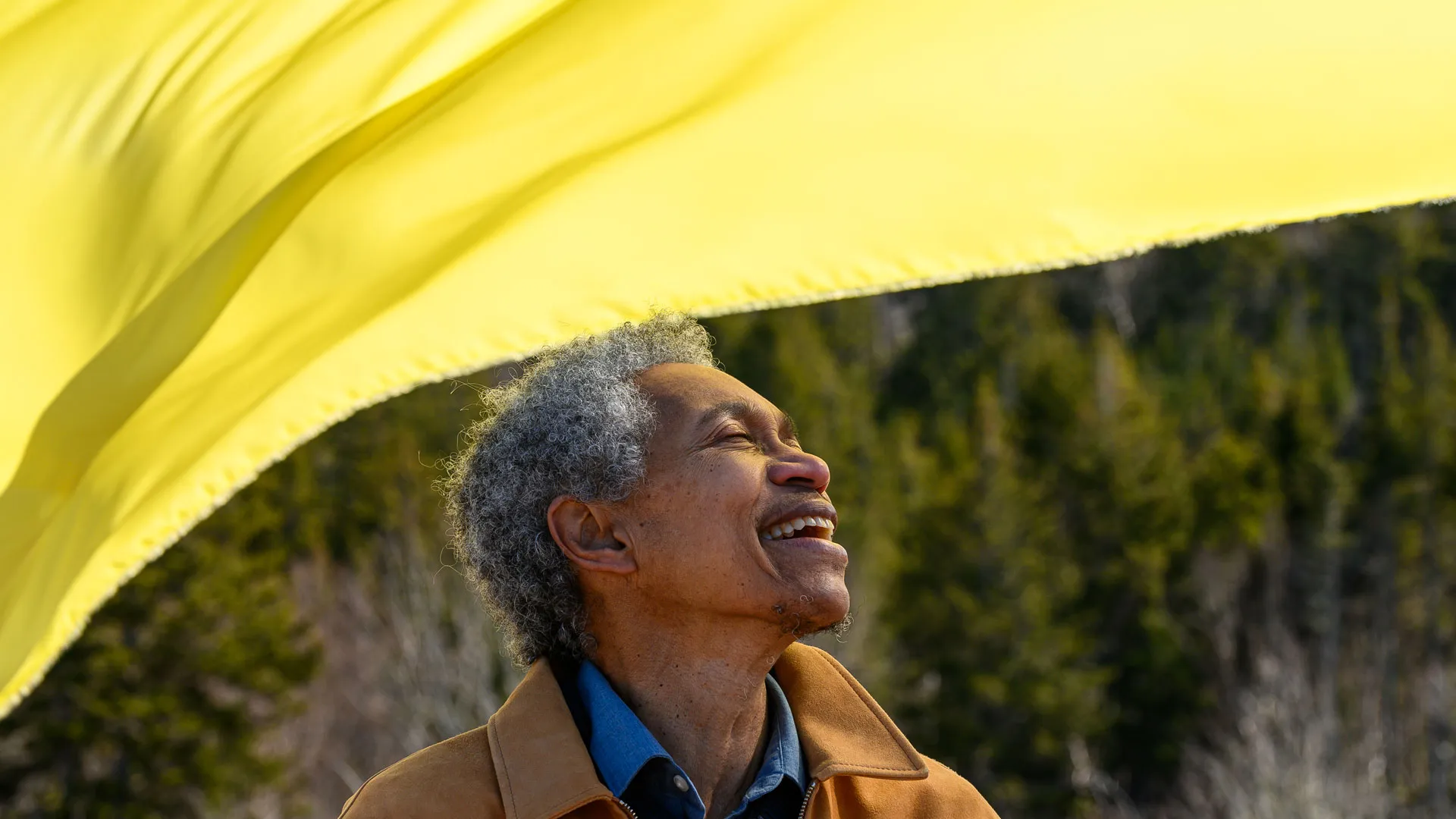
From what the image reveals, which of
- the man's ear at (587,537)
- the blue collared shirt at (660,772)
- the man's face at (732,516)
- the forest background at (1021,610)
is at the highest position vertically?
the man's face at (732,516)

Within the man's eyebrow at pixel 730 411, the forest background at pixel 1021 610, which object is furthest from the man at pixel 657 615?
the forest background at pixel 1021 610

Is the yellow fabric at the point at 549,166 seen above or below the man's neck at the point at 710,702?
above

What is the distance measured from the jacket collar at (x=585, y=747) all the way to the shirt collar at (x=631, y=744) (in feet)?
0.07

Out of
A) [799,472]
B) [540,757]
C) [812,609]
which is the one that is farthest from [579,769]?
[799,472]

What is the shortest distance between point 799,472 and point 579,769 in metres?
0.53

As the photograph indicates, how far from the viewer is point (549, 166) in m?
2.46

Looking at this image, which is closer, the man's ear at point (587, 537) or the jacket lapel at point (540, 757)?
the jacket lapel at point (540, 757)

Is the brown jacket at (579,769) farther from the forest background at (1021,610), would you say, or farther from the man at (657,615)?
the forest background at (1021,610)

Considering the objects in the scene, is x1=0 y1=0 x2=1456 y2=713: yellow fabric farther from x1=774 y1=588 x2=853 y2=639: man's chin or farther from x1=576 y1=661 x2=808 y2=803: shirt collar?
x1=576 y1=661 x2=808 y2=803: shirt collar

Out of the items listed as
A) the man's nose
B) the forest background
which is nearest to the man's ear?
the man's nose

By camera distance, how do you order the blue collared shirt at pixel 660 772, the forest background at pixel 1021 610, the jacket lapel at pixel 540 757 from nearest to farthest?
the jacket lapel at pixel 540 757 → the blue collared shirt at pixel 660 772 → the forest background at pixel 1021 610

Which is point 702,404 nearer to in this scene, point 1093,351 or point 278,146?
point 278,146

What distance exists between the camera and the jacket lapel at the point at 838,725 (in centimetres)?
285

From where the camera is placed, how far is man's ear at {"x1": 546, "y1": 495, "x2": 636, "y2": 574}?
118 inches
